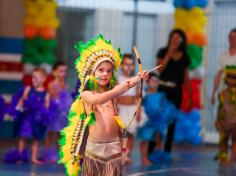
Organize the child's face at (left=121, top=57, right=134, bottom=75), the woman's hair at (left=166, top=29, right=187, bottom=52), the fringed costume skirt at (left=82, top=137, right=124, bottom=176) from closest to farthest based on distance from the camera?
the fringed costume skirt at (left=82, top=137, right=124, bottom=176)
the child's face at (left=121, top=57, right=134, bottom=75)
the woman's hair at (left=166, top=29, right=187, bottom=52)

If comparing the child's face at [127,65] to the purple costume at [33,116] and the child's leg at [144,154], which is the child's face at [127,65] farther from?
the purple costume at [33,116]

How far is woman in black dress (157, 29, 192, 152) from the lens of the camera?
33.3 ft

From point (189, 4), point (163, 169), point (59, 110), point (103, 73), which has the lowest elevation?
point (163, 169)

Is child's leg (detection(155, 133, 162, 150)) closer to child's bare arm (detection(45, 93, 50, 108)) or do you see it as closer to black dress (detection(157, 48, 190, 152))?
black dress (detection(157, 48, 190, 152))

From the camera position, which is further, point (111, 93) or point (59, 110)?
point (59, 110)

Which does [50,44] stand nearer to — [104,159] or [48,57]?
[48,57]

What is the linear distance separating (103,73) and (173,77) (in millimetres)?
4803

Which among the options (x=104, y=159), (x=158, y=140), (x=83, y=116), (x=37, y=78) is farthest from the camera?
(x=158, y=140)

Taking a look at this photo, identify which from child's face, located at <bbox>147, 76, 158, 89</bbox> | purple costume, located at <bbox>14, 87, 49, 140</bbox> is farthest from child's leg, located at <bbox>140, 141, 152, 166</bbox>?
purple costume, located at <bbox>14, 87, 49, 140</bbox>

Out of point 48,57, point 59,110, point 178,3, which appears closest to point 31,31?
point 48,57

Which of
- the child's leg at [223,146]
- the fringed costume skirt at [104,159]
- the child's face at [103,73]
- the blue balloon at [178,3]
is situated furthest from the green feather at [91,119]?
the blue balloon at [178,3]

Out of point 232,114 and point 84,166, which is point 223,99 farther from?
point 84,166

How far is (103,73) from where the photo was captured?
554cm

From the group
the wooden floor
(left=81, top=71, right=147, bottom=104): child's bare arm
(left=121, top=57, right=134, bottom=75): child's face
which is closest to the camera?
(left=81, top=71, right=147, bottom=104): child's bare arm
